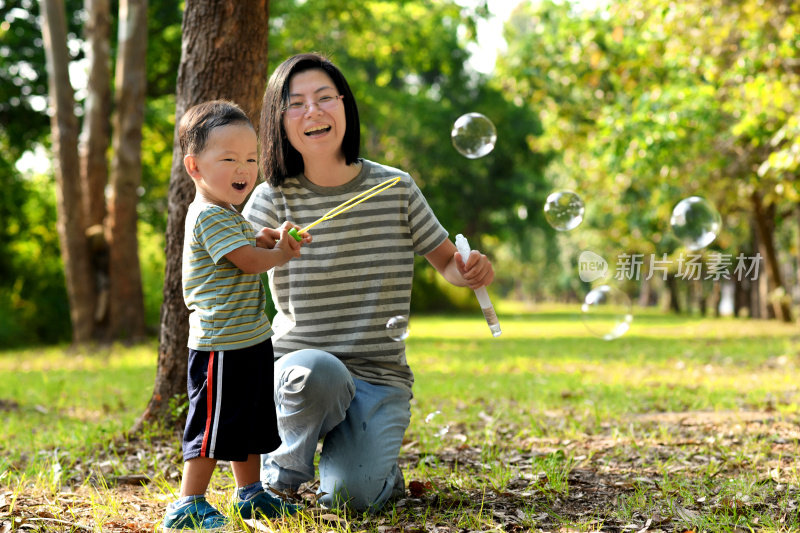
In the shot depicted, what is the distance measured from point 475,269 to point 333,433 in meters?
0.90

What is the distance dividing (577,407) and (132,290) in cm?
797

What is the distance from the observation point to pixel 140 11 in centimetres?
1076

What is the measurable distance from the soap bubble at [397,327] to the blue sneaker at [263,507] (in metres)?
0.79

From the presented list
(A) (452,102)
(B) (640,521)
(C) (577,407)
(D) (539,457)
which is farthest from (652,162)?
(A) (452,102)

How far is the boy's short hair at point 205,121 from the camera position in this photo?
2.79 meters

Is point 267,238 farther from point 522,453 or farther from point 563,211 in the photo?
point 563,211

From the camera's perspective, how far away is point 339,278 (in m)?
3.26

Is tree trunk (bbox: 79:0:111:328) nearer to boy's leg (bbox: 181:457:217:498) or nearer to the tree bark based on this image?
the tree bark

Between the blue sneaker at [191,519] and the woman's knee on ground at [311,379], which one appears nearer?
the blue sneaker at [191,519]

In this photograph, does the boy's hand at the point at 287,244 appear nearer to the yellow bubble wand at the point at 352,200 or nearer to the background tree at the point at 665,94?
the yellow bubble wand at the point at 352,200

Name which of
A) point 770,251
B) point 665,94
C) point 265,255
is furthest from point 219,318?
point 770,251

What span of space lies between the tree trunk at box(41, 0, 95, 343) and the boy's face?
9.42m

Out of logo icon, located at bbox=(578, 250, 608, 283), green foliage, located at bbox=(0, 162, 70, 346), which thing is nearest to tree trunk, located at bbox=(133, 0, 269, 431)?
logo icon, located at bbox=(578, 250, 608, 283)

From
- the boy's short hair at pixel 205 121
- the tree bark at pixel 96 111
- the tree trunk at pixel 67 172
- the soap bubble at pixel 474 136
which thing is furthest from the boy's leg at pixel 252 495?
the tree bark at pixel 96 111
